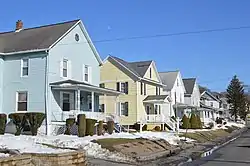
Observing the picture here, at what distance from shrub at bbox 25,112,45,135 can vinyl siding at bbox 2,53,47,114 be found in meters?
1.27

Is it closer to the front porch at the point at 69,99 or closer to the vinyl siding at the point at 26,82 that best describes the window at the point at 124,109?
the front porch at the point at 69,99

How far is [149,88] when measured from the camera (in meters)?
49.5

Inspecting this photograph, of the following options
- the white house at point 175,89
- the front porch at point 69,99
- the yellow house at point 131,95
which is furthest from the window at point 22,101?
the white house at point 175,89

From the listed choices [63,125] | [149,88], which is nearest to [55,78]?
[63,125]

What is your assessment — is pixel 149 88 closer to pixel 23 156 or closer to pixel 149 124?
pixel 149 124

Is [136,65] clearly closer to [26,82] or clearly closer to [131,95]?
[131,95]

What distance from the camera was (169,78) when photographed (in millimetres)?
61906

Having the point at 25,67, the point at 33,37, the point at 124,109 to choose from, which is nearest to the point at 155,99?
the point at 124,109

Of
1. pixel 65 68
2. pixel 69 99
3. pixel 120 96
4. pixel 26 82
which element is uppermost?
pixel 65 68

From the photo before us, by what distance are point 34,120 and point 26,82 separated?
3741mm

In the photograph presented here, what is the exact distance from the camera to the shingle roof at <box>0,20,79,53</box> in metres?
30.4

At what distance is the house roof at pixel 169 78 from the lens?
60.0 m

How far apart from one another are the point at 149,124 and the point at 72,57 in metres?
16.6

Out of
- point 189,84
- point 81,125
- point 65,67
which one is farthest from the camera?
point 189,84
